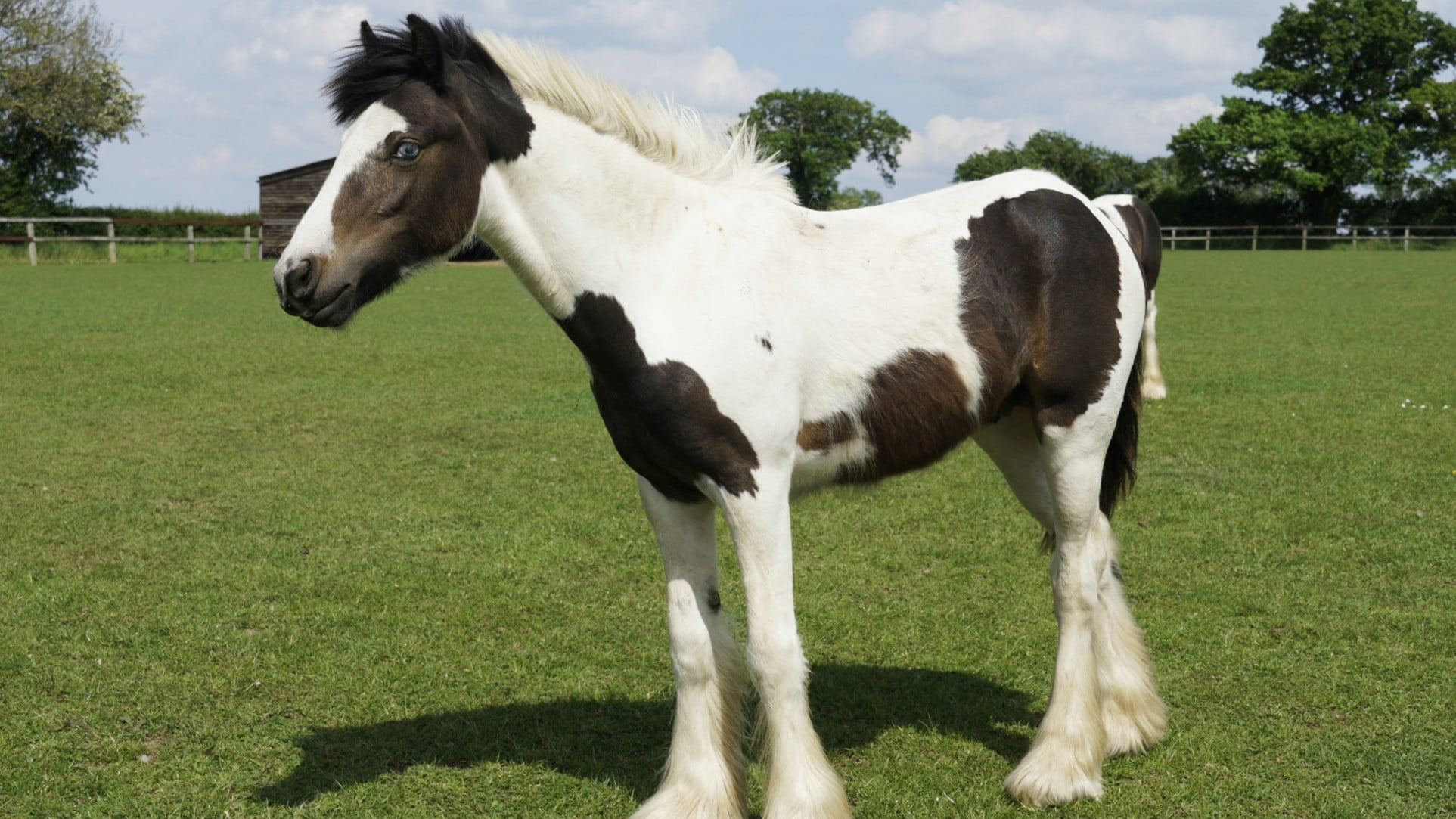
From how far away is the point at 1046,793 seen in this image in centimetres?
374

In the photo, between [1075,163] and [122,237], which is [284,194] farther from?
[1075,163]

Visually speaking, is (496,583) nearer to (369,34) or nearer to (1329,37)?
(369,34)

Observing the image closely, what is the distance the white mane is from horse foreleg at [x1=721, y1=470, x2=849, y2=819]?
3.29ft

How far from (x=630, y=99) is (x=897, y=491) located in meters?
4.88

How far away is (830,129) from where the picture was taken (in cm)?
7469

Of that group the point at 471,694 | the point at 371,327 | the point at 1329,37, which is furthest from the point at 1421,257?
the point at 471,694

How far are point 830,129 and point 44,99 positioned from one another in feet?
153

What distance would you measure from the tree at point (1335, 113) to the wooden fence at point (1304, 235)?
245 centimetres

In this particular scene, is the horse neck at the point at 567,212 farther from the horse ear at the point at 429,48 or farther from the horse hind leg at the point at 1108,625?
the horse hind leg at the point at 1108,625

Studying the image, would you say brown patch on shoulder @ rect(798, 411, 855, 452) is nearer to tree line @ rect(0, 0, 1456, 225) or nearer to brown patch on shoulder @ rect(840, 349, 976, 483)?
brown patch on shoulder @ rect(840, 349, 976, 483)

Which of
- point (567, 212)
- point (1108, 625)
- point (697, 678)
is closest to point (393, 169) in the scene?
point (567, 212)

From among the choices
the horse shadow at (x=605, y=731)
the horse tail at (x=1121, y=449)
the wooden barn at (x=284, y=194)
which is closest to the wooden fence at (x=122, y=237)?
the wooden barn at (x=284, y=194)

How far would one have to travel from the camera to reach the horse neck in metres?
3.23

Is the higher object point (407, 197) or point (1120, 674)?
point (407, 197)
